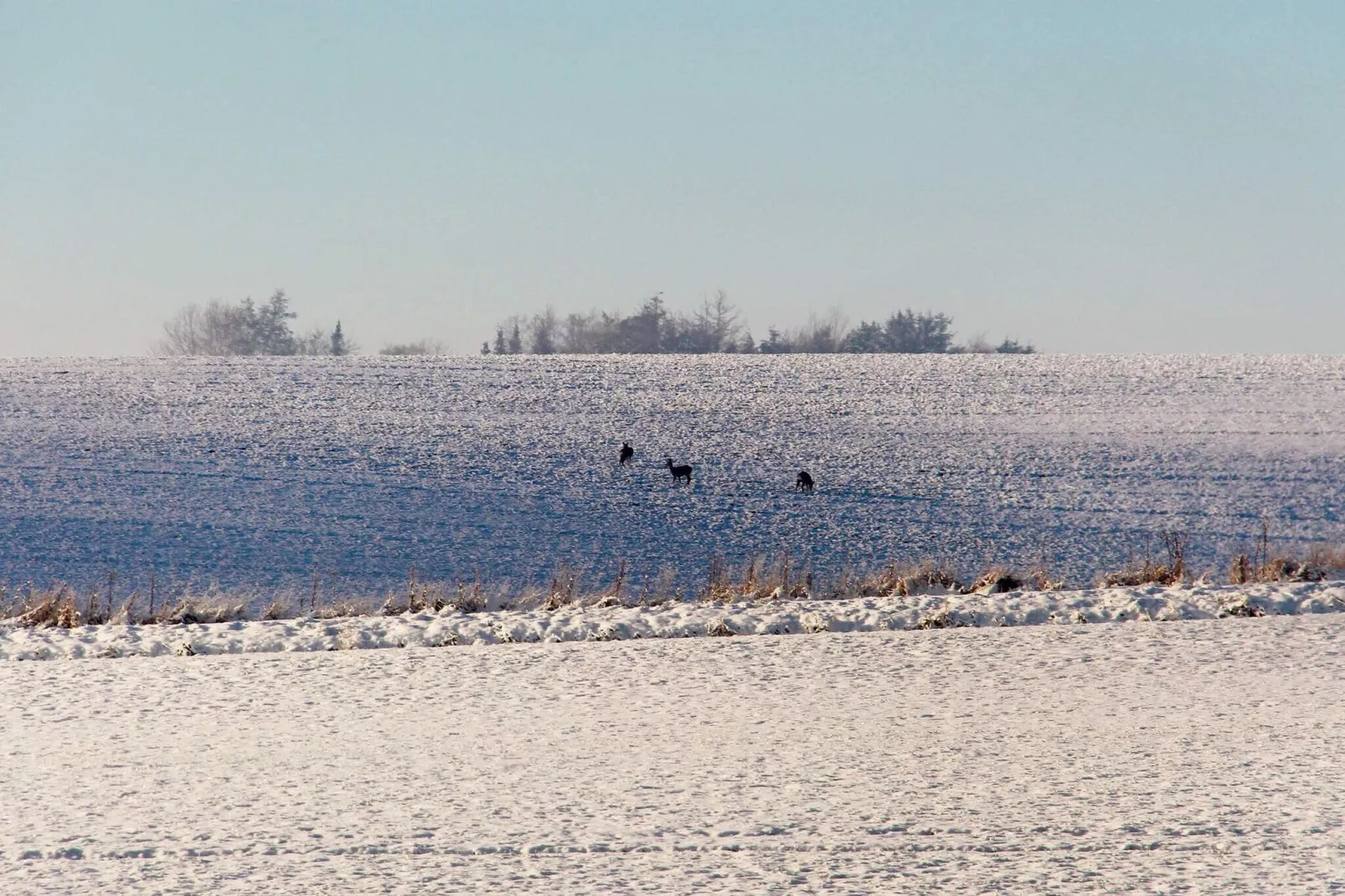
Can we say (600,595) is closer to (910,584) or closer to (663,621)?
(663,621)

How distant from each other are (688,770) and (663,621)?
4081 mm

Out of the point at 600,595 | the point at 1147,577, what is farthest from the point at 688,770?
the point at 1147,577

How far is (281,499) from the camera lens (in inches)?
842

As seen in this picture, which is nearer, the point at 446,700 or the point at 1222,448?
the point at 446,700

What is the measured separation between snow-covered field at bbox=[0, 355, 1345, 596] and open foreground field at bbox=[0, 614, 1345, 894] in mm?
8256

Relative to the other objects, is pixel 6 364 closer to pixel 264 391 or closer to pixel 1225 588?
pixel 264 391

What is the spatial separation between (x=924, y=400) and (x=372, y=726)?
2540 centimetres

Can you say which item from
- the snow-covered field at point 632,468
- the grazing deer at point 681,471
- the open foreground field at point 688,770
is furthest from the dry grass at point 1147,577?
the grazing deer at point 681,471

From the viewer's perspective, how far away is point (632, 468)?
23672 millimetres

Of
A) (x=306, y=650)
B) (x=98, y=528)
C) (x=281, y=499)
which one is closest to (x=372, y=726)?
(x=306, y=650)

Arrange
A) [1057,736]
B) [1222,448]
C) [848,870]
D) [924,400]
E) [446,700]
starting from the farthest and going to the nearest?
[924,400] → [1222,448] → [446,700] → [1057,736] → [848,870]

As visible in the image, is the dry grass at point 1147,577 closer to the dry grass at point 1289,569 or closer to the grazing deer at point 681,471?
the dry grass at point 1289,569

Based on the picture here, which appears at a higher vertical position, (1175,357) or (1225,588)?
(1175,357)

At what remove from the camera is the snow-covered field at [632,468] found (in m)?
18.1
